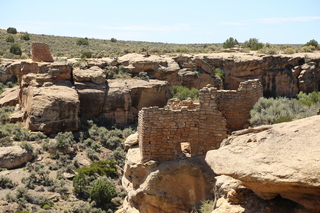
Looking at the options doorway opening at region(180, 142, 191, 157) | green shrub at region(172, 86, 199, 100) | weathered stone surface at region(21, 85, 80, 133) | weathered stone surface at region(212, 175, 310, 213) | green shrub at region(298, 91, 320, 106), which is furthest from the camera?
green shrub at region(172, 86, 199, 100)

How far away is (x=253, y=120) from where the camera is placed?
8641 millimetres

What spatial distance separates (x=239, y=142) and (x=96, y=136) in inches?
649

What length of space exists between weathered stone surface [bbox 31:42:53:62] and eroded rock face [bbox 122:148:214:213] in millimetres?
17866

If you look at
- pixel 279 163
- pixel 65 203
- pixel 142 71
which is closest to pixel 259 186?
pixel 279 163

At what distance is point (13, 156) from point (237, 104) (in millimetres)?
11794

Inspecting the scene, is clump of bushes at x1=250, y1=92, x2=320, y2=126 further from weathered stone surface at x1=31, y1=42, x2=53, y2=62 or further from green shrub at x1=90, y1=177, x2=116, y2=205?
weathered stone surface at x1=31, y1=42, x2=53, y2=62

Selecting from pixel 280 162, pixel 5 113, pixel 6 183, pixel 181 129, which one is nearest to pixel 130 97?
pixel 5 113

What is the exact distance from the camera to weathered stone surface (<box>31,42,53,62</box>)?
23.2m

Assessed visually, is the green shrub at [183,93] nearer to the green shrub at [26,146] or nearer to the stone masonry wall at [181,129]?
the green shrub at [26,146]

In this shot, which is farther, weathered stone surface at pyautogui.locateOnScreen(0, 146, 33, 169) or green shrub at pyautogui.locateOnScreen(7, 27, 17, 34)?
green shrub at pyautogui.locateOnScreen(7, 27, 17, 34)

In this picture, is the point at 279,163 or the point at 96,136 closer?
the point at 279,163

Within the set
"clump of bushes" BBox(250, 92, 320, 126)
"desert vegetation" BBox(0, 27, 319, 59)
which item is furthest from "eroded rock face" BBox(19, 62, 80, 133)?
"clump of bushes" BBox(250, 92, 320, 126)

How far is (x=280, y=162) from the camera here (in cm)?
428

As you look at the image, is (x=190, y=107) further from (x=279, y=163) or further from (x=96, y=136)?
(x=96, y=136)
